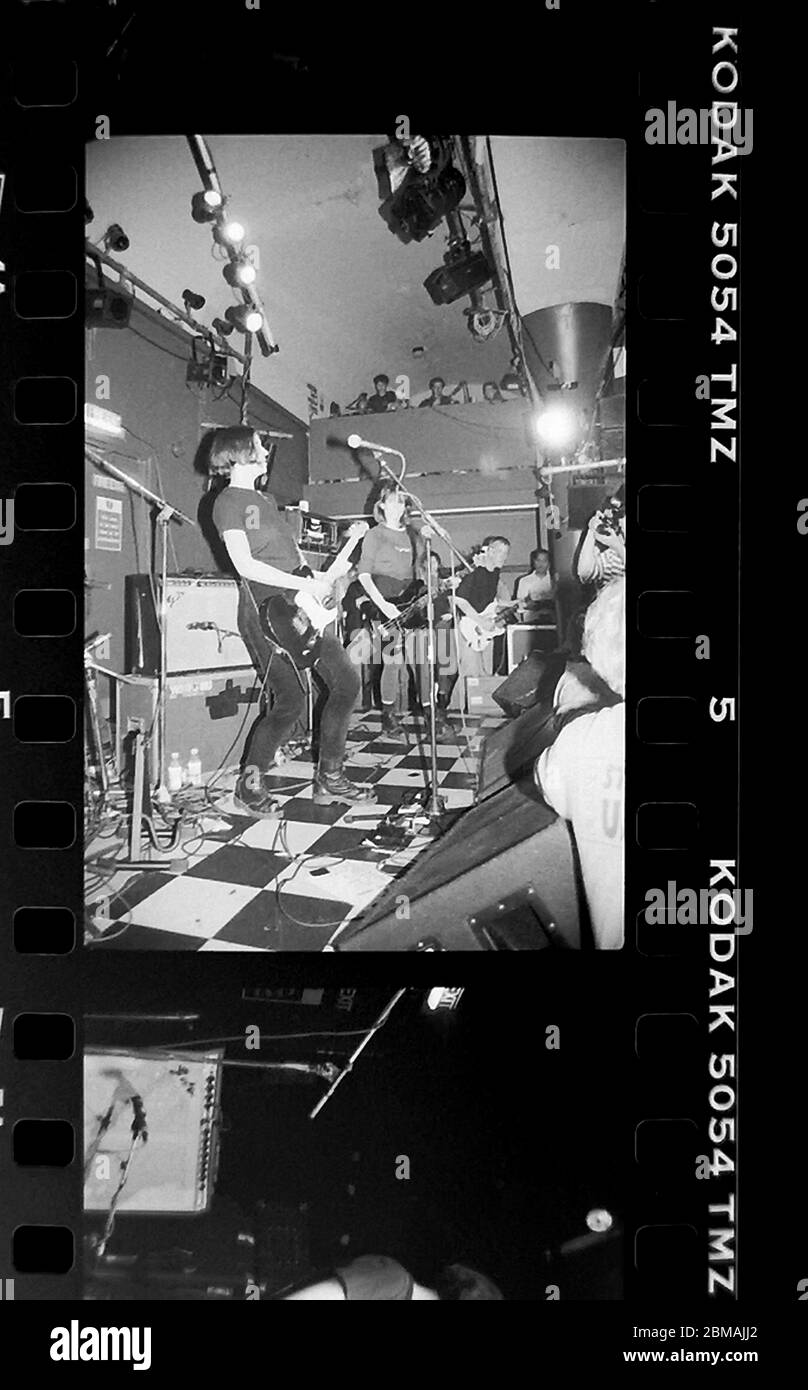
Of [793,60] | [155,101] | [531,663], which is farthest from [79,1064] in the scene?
[793,60]

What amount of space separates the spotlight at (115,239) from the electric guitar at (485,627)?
2.96 ft

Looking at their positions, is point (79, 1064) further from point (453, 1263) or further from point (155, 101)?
point (155, 101)

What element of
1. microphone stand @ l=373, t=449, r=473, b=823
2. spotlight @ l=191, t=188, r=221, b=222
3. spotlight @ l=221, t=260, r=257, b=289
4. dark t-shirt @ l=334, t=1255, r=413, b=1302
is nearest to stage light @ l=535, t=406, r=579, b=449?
microphone stand @ l=373, t=449, r=473, b=823

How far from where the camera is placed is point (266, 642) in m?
1.00

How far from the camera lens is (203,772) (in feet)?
3.27

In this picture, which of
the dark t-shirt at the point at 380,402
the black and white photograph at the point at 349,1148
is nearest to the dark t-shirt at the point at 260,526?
the dark t-shirt at the point at 380,402

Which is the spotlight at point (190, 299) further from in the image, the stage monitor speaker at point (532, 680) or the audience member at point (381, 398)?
the stage monitor speaker at point (532, 680)

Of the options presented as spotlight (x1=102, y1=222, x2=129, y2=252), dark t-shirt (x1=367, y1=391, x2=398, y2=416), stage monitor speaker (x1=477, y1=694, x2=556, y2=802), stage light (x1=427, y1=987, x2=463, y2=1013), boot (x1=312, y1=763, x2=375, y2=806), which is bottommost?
stage light (x1=427, y1=987, x2=463, y2=1013)

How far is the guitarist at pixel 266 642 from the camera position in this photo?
0.98 meters

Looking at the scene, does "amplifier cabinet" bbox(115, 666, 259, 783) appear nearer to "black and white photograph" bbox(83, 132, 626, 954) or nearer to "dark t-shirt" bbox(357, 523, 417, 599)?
"black and white photograph" bbox(83, 132, 626, 954)

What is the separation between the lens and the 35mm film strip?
37.3 inches

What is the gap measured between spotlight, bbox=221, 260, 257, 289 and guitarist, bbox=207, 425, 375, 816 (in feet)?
0.82

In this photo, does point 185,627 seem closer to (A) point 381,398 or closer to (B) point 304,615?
(B) point 304,615

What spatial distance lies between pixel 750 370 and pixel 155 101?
3.77 ft
